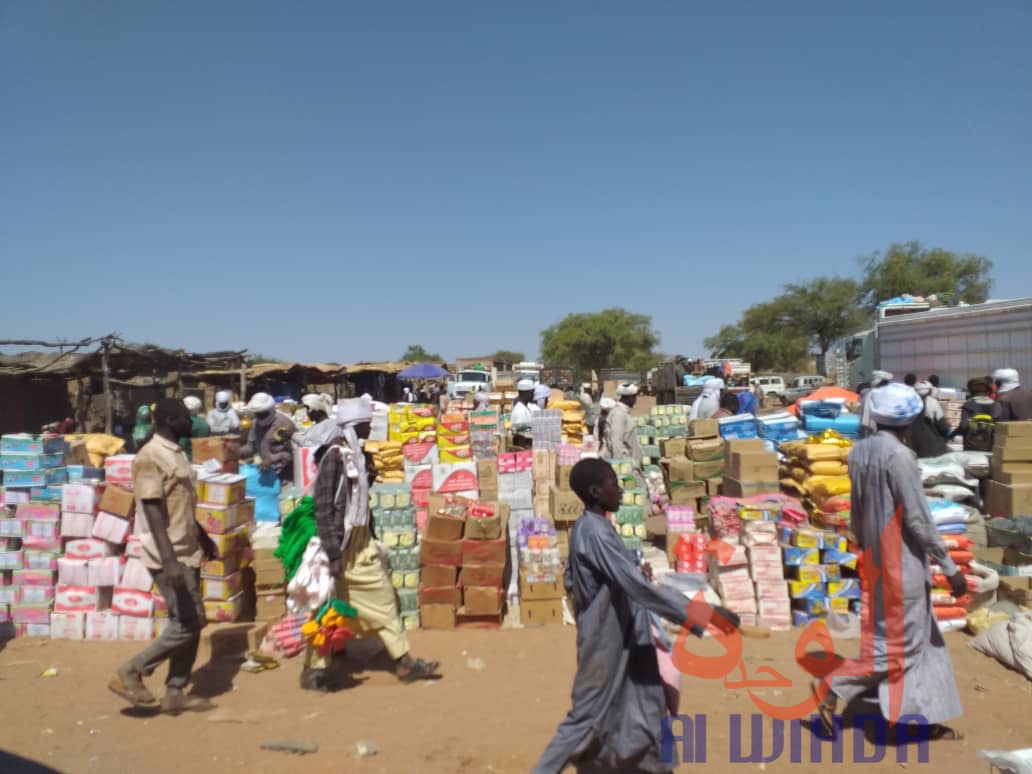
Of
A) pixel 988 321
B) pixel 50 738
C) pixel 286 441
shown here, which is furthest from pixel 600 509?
pixel 988 321

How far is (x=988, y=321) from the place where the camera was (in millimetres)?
12141

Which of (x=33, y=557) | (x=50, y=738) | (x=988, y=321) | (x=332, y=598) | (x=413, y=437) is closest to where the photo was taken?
(x=50, y=738)

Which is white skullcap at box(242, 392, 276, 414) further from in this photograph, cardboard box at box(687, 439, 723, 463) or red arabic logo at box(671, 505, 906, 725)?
red arabic logo at box(671, 505, 906, 725)

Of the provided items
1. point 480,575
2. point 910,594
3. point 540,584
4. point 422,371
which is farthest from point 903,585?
point 422,371

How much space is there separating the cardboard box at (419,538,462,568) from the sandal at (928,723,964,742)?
124 inches

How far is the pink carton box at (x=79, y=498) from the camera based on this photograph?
4996mm

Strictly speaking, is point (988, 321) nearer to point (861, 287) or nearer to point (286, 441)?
Result: point (286, 441)

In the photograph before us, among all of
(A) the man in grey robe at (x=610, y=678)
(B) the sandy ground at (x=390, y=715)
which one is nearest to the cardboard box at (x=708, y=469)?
(B) the sandy ground at (x=390, y=715)

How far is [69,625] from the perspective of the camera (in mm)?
5016

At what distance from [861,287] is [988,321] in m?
35.5

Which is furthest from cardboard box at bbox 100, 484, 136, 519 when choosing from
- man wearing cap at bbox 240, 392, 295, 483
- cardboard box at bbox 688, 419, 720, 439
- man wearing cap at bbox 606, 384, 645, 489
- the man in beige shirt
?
cardboard box at bbox 688, 419, 720, 439

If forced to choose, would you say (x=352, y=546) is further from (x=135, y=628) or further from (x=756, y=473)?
(x=756, y=473)

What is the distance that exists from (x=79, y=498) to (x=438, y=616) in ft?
9.33

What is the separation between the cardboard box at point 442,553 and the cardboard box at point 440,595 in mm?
184
